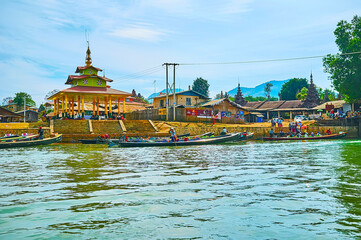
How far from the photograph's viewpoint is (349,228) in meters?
5.35

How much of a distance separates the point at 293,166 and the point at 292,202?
640 centimetres

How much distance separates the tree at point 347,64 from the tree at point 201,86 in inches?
2078

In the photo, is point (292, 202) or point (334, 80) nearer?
point (292, 202)

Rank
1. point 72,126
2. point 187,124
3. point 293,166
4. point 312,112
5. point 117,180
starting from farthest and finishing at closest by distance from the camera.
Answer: point 312,112
point 187,124
point 72,126
point 293,166
point 117,180

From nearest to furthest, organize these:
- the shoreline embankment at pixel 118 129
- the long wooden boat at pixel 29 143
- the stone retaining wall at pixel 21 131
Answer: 1. the long wooden boat at pixel 29 143
2. the stone retaining wall at pixel 21 131
3. the shoreline embankment at pixel 118 129

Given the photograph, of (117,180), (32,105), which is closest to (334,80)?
(117,180)

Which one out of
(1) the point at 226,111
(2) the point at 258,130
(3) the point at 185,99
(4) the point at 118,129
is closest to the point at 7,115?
(3) the point at 185,99

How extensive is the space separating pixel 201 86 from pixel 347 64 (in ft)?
184

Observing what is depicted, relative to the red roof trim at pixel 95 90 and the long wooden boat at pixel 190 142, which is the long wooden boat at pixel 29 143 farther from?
the red roof trim at pixel 95 90

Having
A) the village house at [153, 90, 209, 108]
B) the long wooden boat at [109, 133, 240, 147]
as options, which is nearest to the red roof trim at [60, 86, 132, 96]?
the village house at [153, 90, 209, 108]

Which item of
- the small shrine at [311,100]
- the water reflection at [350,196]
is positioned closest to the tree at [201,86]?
the small shrine at [311,100]

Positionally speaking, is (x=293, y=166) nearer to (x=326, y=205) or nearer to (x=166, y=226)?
(x=326, y=205)

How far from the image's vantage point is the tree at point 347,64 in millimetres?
40844

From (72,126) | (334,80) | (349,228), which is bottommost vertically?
(349,228)
